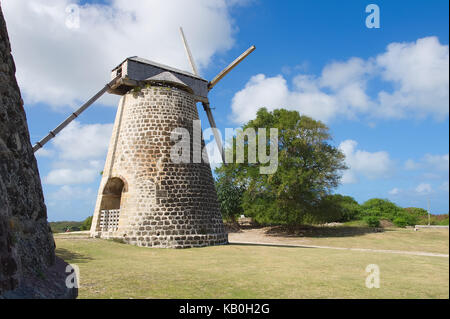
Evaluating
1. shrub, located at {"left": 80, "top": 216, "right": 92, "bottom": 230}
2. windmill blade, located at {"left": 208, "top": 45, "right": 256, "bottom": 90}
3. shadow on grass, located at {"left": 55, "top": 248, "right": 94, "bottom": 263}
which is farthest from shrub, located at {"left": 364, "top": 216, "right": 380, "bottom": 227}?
shadow on grass, located at {"left": 55, "top": 248, "right": 94, "bottom": 263}

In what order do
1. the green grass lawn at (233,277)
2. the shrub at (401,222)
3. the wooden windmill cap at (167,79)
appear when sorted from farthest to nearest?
the shrub at (401,222)
the wooden windmill cap at (167,79)
the green grass lawn at (233,277)

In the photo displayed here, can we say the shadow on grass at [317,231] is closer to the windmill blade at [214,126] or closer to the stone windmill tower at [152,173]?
the windmill blade at [214,126]

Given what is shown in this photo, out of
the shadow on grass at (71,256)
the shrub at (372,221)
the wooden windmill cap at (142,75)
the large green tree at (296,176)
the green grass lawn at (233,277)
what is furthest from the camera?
the shrub at (372,221)

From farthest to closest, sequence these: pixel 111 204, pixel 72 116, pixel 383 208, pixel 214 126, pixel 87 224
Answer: pixel 383 208, pixel 87 224, pixel 214 126, pixel 111 204, pixel 72 116

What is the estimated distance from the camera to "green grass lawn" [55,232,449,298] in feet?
18.5

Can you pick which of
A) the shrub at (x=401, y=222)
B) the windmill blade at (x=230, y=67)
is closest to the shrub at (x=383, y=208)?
the shrub at (x=401, y=222)

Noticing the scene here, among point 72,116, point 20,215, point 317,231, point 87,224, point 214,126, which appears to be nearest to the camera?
point 20,215

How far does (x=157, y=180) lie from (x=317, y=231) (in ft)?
56.8

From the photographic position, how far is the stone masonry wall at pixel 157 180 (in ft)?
44.3

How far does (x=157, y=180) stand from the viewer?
13.9 meters

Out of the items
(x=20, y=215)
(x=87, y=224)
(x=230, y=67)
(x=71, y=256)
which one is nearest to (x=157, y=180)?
(x=71, y=256)

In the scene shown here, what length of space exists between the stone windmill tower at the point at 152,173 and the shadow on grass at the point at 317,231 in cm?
1176

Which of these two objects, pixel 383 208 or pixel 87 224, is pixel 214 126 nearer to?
→ pixel 87 224
